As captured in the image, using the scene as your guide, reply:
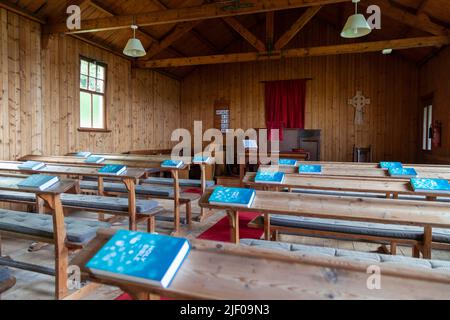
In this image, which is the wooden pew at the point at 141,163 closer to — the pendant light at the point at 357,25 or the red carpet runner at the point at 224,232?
the red carpet runner at the point at 224,232

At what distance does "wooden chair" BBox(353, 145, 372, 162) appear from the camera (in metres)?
8.01

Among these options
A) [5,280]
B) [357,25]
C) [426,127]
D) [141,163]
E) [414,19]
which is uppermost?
[414,19]

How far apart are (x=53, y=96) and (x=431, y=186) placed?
559cm

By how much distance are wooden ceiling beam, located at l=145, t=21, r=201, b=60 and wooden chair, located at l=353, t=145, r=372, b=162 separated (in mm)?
5236

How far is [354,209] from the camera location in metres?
1.76

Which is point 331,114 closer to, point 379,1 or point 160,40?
point 379,1

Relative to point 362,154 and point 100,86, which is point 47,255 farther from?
point 362,154

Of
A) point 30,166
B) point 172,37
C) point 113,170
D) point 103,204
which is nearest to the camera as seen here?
point 103,204

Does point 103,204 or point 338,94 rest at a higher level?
point 338,94

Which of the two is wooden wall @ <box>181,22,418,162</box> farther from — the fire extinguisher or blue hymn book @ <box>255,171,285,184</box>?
→ blue hymn book @ <box>255,171,285,184</box>

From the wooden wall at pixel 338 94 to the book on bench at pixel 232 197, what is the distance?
23.6 feet

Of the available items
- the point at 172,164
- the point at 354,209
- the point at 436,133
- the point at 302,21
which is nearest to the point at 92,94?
the point at 172,164

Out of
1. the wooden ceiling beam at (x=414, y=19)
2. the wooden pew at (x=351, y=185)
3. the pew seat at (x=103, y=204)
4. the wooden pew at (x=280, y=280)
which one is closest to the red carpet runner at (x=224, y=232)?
the pew seat at (x=103, y=204)

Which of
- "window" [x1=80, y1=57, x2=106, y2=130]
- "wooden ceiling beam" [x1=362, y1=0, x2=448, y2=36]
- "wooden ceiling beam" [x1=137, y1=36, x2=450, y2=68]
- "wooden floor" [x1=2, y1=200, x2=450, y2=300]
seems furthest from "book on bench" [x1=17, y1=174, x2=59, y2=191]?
"wooden ceiling beam" [x1=362, y1=0, x2=448, y2=36]
